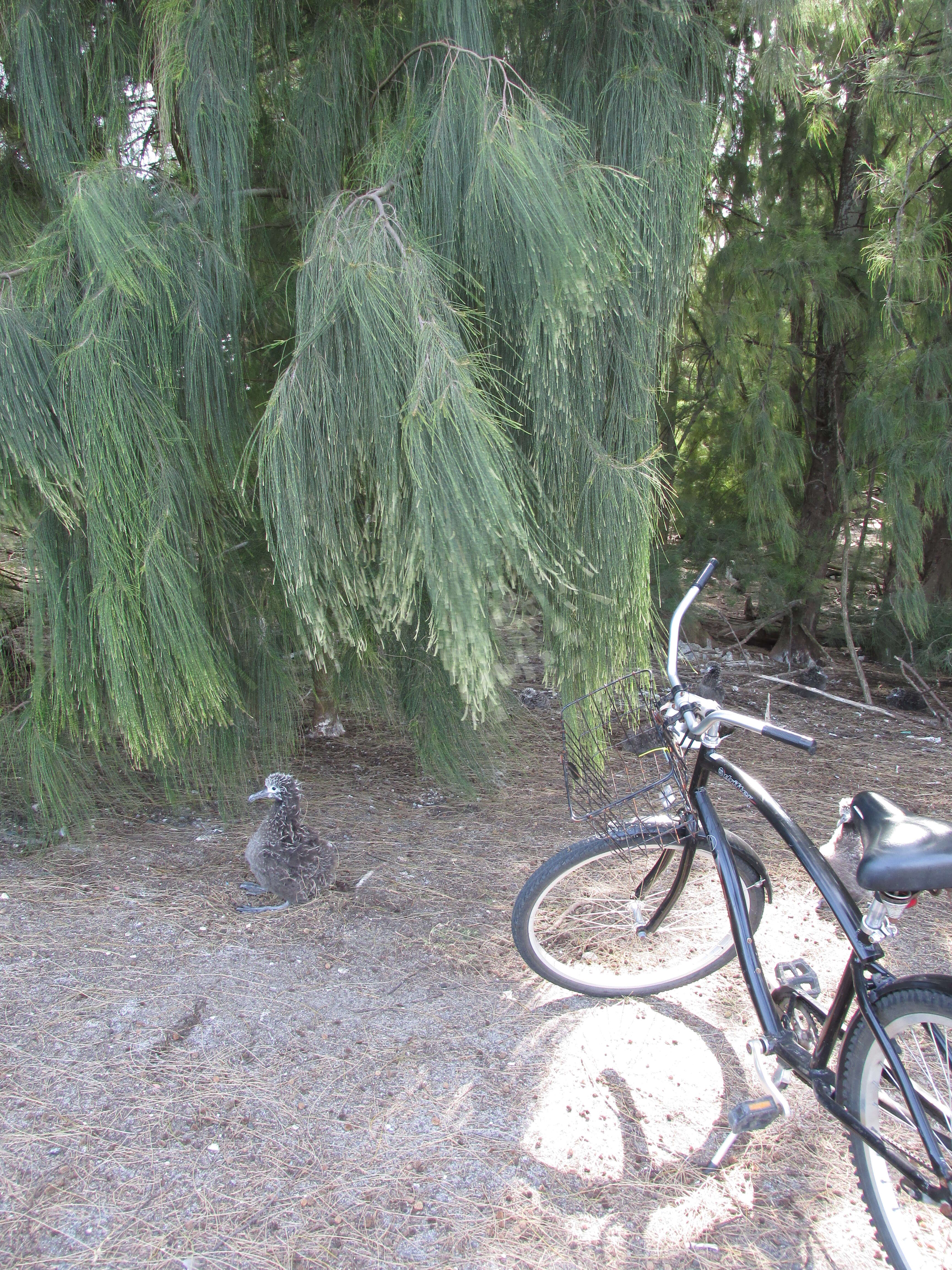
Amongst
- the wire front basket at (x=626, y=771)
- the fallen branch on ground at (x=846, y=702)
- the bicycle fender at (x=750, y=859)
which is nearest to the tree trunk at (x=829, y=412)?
the fallen branch on ground at (x=846, y=702)

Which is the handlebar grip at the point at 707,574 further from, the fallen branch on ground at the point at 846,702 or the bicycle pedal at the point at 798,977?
the fallen branch on ground at the point at 846,702

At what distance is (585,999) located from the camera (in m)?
1.98

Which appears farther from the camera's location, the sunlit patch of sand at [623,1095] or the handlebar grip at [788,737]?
the sunlit patch of sand at [623,1095]

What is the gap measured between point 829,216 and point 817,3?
6.14ft

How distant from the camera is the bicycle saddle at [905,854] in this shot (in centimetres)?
122

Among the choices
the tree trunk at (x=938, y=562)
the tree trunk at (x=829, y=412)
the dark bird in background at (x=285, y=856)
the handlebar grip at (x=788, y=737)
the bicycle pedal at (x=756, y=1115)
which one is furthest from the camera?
the tree trunk at (x=938, y=562)

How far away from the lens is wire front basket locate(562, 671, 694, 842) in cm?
170

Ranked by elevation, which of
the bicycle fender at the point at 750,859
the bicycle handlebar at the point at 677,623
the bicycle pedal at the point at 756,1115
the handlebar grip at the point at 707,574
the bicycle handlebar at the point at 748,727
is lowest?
the bicycle pedal at the point at 756,1115

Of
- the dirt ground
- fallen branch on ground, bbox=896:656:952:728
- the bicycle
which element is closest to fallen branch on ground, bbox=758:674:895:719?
fallen branch on ground, bbox=896:656:952:728

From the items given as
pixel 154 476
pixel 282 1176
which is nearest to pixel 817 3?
pixel 154 476

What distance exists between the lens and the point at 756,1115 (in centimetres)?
145

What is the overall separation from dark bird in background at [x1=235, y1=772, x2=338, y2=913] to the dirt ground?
64 millimetres

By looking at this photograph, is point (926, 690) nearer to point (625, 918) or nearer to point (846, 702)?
point (846, 702)

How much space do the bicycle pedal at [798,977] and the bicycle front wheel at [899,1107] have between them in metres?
0.15
